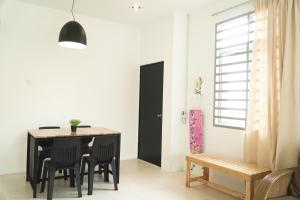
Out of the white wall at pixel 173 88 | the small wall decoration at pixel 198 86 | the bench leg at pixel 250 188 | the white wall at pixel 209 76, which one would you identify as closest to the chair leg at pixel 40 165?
the white wall at pixel 173 88

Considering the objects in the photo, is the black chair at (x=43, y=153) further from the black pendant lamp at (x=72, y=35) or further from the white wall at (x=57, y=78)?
the black pendant lamp at (x=72, y=35)

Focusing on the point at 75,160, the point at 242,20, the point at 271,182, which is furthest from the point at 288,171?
the point at 75,160

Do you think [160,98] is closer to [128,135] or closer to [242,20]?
[128,135]

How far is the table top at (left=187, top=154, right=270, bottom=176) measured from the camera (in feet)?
9.99

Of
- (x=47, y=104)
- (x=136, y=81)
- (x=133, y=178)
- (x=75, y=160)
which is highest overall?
(x=136, y=81)

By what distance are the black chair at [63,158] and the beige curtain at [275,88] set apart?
240 cm

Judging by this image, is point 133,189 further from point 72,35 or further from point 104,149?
point 72,35

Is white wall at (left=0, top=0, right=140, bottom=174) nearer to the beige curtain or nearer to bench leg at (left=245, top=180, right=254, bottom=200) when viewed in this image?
the beige curtain

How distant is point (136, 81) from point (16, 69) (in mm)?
2504

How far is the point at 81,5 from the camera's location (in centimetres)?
462

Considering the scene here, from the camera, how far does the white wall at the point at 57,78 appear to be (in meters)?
4.47

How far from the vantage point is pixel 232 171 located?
10.4 feet

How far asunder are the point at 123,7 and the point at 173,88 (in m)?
1.79

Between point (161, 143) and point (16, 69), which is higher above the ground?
point (16, 69)
